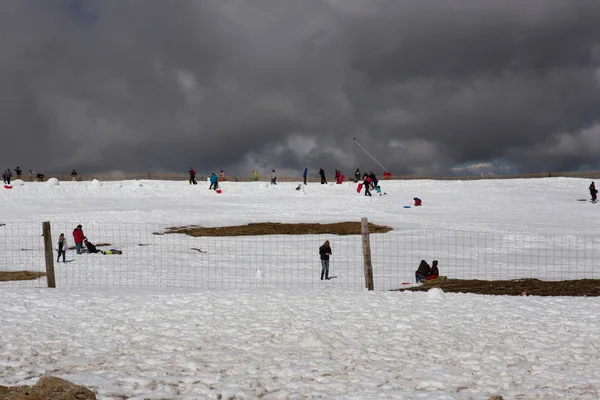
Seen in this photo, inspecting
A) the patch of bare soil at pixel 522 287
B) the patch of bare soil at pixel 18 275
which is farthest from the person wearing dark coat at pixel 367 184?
the patch of bare soil at pixel 18 275

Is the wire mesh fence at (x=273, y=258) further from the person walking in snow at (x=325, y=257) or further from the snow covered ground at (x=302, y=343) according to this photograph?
the snow covered ground at (x=302, y=343)

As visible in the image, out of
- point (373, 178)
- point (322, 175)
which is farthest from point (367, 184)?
point (322, 175)

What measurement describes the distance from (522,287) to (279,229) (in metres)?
20.9

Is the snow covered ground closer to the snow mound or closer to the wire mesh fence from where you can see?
the snow mound

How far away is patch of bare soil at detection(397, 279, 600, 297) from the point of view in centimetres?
1430

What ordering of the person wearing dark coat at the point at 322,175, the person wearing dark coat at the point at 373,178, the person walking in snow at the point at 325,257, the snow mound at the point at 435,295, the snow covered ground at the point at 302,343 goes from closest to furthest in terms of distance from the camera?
the snow covered ground at the point at 302,343
the snow mound at the point at 435,295
the person walking in snow at the point at 325,257
the person wearing dark coat at the point at 373,178
the person wearing dark coat at the point at 322,175

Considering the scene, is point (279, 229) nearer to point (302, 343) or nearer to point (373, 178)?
point (373, 178)

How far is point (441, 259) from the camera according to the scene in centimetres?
2502

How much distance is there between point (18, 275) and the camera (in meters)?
18.8

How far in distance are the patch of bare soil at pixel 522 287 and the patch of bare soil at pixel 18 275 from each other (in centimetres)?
1220

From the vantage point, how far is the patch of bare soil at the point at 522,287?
14.3 m

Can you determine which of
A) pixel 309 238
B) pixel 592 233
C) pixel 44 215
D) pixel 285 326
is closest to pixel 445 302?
pixel 285 326

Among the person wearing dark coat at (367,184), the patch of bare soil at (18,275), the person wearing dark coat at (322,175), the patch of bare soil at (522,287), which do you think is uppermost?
the person wearing dark coat at (322,175)

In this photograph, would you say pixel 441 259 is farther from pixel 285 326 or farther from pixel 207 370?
pixel 207 370
